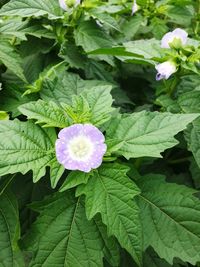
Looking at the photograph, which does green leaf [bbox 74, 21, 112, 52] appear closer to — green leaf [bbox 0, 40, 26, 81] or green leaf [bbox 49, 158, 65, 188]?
green leaf [bbox 0, 40, 26, 81]

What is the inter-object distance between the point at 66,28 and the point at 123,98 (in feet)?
1.17

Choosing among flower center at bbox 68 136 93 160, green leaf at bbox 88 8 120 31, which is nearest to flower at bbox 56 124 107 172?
flower center at bbox 68 136 93 160

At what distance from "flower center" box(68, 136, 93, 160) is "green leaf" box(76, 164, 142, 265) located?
0.07 m

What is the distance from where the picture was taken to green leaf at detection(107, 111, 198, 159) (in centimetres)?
122

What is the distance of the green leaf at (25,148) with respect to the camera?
1.17 m

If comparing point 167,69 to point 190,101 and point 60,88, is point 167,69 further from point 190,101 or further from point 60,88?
point 60,88

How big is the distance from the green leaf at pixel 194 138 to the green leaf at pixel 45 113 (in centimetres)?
42

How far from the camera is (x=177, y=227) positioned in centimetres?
133

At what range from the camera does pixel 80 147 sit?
1.22 meters

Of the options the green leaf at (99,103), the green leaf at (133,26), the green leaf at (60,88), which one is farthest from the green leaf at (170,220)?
the green leaf at (133,26)

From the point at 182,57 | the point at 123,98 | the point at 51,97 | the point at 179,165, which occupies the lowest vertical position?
the point at 179,165

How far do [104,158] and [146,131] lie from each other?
0.48 ft

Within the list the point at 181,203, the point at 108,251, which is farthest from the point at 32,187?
the point at 181,203

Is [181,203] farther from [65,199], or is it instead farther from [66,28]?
[66,28]
